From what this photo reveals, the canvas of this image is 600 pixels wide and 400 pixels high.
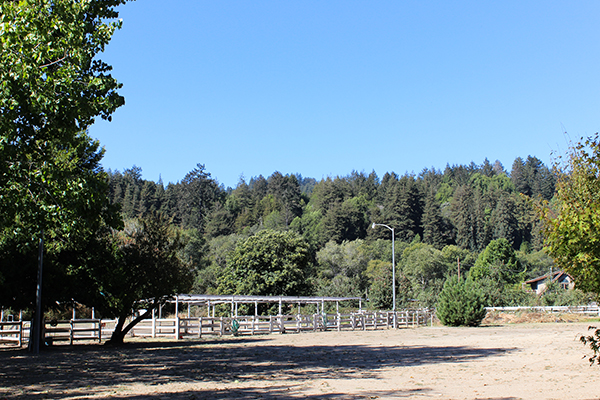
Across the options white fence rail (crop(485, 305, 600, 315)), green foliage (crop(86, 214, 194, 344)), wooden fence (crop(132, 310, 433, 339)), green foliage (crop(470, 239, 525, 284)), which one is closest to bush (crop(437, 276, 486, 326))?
wooden fence (crop(132, 310, 433, 339))

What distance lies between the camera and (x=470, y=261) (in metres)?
108

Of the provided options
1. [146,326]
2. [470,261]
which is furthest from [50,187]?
[470,261]

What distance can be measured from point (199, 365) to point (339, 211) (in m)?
107

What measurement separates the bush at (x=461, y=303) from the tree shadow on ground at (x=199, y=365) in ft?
59.4

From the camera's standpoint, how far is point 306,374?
13828 mm

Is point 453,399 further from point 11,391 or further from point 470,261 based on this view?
point 470,261

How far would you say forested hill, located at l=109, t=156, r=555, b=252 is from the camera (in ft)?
394

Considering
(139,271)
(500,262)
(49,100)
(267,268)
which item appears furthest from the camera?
(500,262)

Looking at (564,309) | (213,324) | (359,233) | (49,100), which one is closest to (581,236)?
(49,100)

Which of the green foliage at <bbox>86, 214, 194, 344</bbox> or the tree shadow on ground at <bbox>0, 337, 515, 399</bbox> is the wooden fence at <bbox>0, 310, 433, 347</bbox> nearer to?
the green foliage at <bbox>86, 214, 194, 344</bbox>

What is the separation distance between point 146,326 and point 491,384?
1067 inches

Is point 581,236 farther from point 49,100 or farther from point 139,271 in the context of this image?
point 139,271

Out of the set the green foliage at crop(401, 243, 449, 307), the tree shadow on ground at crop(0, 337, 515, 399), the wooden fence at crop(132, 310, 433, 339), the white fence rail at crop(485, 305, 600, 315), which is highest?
the green foliage at crop(401, 243, 449, 307)

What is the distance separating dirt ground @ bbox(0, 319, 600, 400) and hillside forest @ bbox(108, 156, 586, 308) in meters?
30.1
